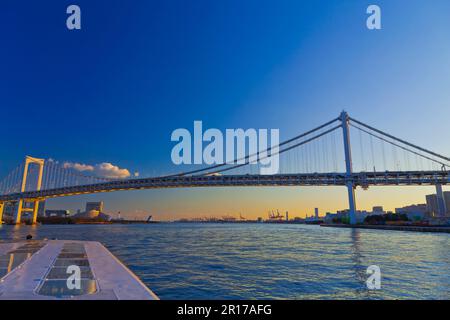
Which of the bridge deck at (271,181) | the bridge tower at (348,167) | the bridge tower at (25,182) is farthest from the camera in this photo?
the bridge tower at (25,182)

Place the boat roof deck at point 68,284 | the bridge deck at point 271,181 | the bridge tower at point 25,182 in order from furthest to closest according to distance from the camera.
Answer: the bridge tower at point 25,182 < the bridge deck at point 271,181 < the boat roof deck at point 68,284

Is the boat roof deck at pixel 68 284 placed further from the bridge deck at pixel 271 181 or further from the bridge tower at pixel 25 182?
the bridge tower at pixel 25 182

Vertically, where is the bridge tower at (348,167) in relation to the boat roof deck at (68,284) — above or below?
above

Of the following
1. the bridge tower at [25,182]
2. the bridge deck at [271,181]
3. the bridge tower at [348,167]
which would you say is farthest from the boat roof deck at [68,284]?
the bridge tower at [25,182]

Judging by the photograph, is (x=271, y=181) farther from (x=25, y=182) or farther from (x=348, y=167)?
(x=25, y=182)

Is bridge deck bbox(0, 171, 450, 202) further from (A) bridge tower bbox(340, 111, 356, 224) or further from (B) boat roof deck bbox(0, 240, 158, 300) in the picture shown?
(B) boat roof deck bbox(0, 240, 158, 300)

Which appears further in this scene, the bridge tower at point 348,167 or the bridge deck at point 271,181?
the bridge tower at point 348,167

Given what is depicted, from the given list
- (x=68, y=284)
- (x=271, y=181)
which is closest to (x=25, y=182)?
(x=271, y=181)
